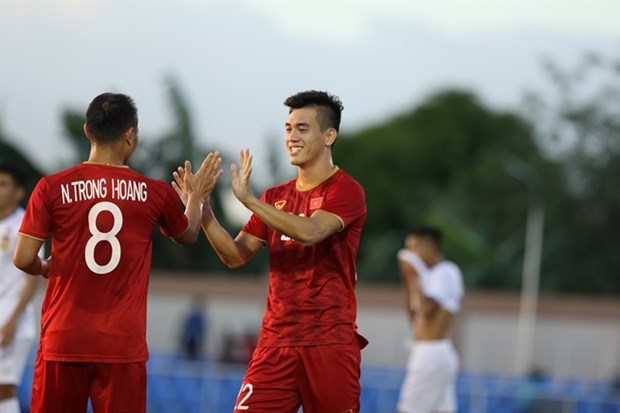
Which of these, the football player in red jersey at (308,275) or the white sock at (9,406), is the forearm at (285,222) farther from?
the white sock at (9,406)

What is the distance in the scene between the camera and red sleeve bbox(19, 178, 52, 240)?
24.4 feet

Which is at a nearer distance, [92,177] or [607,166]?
[92,177]

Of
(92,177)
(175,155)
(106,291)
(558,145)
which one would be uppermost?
(558,145)

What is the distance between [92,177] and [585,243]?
1827 inches

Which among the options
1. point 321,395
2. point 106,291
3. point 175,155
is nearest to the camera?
point 106,291

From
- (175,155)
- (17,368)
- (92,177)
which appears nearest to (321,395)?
(92,177)

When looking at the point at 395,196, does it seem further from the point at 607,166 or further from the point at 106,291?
the point at 106,291

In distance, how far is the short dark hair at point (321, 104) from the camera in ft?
27.6

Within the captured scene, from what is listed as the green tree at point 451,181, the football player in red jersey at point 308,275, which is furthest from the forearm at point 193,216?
the green tree at point 451,181

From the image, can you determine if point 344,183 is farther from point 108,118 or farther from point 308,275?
point 108,118

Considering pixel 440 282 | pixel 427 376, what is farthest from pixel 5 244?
pixel 427 376

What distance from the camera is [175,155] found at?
38500mm

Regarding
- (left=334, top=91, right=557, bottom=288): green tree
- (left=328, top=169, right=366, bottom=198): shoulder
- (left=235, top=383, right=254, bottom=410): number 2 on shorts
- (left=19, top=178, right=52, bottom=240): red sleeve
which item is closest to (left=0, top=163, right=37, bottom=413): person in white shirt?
(left=235, top=383, right=254, bottom=410): number 2 on shorts

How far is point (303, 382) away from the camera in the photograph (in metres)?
8.12
